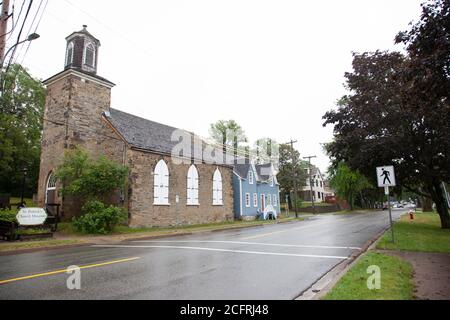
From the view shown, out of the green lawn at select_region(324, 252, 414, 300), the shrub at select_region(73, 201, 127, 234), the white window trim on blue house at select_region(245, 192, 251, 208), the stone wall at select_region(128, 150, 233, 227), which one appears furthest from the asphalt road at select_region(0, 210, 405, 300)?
the white window trim on blue house at select_region(245, 192, 251, 208)

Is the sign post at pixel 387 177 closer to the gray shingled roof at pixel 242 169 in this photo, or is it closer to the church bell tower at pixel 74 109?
the church bell tower at pixel 74 109

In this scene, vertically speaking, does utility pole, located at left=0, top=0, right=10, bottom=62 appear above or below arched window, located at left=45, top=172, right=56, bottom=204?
above

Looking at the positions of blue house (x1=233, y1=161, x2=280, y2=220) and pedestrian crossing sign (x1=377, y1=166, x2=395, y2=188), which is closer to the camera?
pedestrian crossing sign (x1=377, y1=166, x2=395, y2=188)

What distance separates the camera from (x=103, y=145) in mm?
25000

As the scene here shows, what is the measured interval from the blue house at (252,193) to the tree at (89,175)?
56.1ft

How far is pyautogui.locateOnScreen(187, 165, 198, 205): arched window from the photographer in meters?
27.6

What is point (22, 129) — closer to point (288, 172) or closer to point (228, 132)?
point (228, 132)

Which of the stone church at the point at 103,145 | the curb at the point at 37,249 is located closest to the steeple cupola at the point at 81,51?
the stone church at the point at 103,145

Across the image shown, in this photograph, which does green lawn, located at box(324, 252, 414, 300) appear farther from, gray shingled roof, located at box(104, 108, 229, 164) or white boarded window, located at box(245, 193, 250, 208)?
white boarded window, located at box(245, 193, 250, 208)

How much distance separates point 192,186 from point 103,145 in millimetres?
8325

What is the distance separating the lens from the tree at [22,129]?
37.6 m

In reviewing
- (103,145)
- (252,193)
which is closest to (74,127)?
(103,145)

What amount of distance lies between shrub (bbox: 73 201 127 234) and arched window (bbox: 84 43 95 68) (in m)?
12.0
